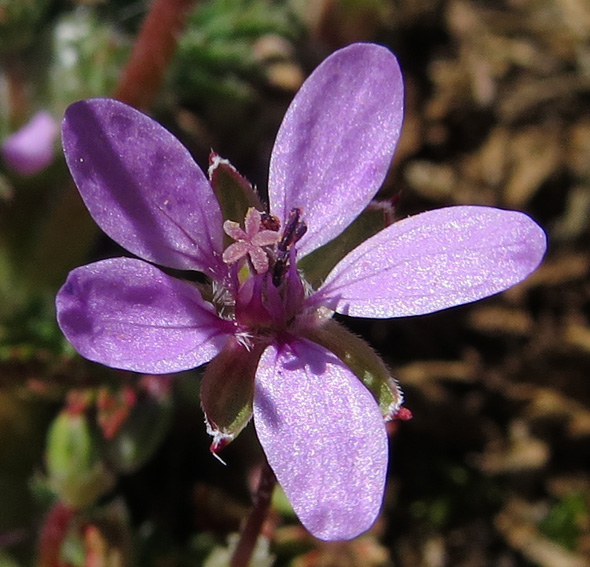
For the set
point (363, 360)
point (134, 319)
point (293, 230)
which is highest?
point (134, 319)

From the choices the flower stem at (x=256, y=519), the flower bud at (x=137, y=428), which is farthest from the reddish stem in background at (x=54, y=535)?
the flower stem at (x=256, y=519)

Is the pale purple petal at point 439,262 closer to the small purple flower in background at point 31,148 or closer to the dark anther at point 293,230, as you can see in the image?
the dark anther at point 293,230

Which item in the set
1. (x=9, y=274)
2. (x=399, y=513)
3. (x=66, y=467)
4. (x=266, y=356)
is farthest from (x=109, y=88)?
(x=399, y=513)

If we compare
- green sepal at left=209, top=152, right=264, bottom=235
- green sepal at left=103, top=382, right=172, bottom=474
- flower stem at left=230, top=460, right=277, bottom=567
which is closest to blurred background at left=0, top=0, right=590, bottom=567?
green sepal at left=103, top=382, right=172, bottom=474

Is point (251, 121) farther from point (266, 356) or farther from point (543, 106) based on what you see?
point (266, 356)

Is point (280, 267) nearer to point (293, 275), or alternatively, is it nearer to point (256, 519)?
point (293, 275)

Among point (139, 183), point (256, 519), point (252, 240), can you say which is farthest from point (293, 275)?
point (256, 519)
